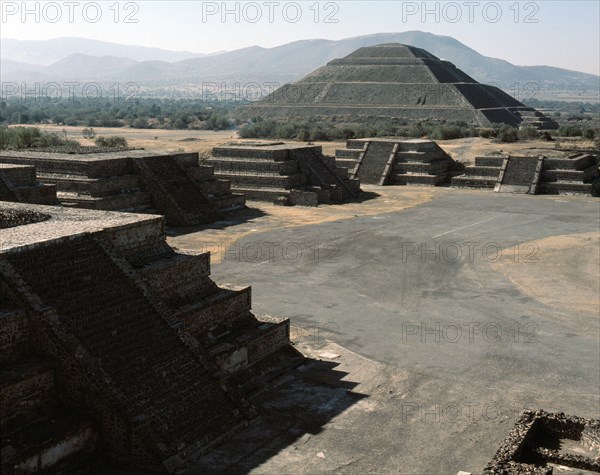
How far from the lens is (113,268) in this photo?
12.1 meters

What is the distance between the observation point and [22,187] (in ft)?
78.6

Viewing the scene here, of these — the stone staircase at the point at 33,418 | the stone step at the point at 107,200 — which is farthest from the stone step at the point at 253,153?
the stone staircase at the point at 33,418

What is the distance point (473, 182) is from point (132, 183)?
21937 mm

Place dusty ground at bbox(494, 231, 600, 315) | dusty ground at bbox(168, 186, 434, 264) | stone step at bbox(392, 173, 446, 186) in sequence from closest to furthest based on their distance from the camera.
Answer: dusty ground at bbox(494, 231, 600, 315) < dusty ground at bbox(168, 186, 434, 264) < stone step at bbox(392, 173, 446, 186)

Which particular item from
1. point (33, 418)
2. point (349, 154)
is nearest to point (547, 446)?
point (33, 418)

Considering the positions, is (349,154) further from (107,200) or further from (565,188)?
(107,200)

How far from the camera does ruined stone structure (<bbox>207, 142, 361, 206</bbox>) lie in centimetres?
3622

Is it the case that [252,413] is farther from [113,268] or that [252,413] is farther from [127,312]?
[113,268]

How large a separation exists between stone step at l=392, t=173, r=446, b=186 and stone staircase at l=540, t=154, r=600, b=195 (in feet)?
20.2

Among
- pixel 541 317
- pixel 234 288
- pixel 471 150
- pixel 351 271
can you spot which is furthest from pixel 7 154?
pixel 471 150

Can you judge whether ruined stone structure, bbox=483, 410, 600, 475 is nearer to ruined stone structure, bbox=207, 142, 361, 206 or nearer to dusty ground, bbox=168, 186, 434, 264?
dusty ground, bbox=168, 186, 434, 264

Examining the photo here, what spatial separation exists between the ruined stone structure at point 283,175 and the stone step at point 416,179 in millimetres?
6251

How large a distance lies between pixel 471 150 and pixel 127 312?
148 ft

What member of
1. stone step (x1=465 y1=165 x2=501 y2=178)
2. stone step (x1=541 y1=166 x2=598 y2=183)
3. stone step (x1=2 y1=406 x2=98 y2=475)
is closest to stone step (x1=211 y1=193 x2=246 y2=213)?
stone step (x1=465 y1=165 x2=501 y2=178)
